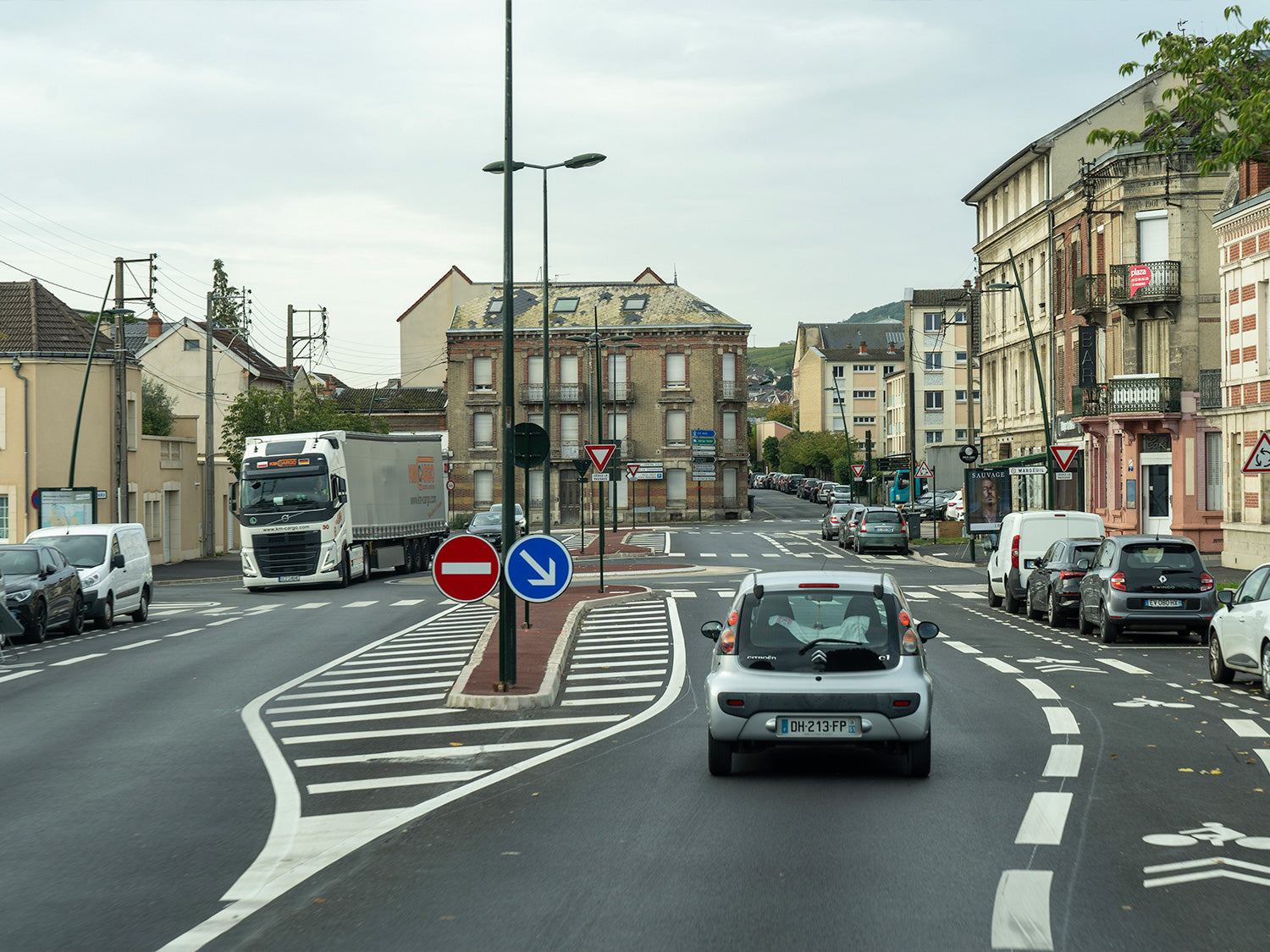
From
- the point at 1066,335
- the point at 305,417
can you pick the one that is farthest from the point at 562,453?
the point at 1066,335

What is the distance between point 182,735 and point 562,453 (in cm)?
7658

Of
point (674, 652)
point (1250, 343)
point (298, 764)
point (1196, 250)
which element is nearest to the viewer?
point (298, 764)

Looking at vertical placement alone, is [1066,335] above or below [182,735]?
above

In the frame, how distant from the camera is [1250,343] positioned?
119 ft

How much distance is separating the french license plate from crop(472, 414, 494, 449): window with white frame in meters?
78.5

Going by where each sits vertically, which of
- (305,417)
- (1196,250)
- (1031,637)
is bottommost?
(1031,637)

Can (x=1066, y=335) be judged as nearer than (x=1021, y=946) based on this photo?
No

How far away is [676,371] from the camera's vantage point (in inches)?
3472

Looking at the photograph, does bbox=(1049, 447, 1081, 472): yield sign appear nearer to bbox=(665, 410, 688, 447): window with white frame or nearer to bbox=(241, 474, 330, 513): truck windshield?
bbox=(241, 474, 330, 513): truck windshield

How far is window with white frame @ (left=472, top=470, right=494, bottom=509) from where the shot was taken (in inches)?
3477

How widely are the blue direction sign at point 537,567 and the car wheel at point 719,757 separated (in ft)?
15.4

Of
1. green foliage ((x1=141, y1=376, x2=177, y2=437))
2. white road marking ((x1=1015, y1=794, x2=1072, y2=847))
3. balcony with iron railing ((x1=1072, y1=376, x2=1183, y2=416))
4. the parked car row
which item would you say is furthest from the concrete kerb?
green foliage ((x1=141, y1=376, x2=177, y2=437))

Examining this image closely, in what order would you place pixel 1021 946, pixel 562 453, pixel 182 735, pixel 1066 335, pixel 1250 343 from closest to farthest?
pixel 1021 946
pixel 182 735
pixel 1250 343
pixel 1066 335
pixel 562 453

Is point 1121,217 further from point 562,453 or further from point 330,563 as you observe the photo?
point 562,453
